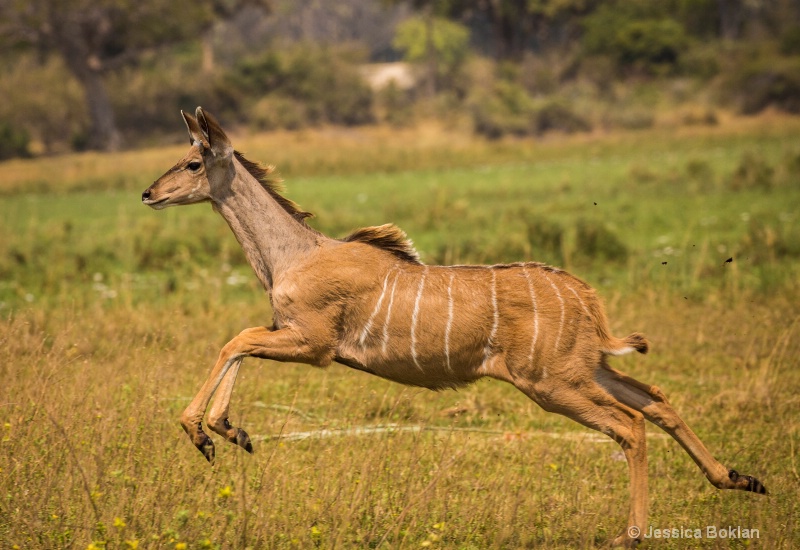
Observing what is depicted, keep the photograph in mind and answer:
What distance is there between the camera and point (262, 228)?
711cm

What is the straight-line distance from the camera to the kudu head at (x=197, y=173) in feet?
22.9

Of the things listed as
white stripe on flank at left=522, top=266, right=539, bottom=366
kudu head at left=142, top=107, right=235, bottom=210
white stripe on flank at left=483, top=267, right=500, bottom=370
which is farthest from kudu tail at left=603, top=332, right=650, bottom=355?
kudu head at left=142, top=107, right=235, bottom=210

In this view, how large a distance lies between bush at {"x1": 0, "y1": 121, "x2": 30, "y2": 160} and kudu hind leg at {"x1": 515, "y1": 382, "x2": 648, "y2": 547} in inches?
1461

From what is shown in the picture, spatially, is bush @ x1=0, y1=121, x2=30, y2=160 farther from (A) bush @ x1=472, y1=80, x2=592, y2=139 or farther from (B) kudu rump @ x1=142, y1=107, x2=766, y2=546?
(B) kudu rump @ x1=142, y1=107, x2=766, y2=546

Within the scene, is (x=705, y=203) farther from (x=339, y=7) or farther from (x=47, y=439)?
(x=339, y=7)

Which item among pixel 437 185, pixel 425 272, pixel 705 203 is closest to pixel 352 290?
pixel 425 272

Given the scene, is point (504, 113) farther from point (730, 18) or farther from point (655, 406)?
point (655, 406)

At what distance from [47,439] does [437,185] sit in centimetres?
2072

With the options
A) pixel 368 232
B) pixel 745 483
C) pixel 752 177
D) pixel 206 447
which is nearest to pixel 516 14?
pixel 752 177

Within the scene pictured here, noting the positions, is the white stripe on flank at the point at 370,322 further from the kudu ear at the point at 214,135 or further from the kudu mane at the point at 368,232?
the kudu ear at the point at 214,135

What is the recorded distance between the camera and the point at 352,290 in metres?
6.80

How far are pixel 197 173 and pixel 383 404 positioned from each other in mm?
2006

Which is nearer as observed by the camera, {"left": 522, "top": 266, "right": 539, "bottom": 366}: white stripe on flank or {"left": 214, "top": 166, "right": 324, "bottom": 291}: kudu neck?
{"left": 522, "top": 266, "right": 539, "bottom": 366}: white stripe on flank

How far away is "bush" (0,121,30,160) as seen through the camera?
132 ft
